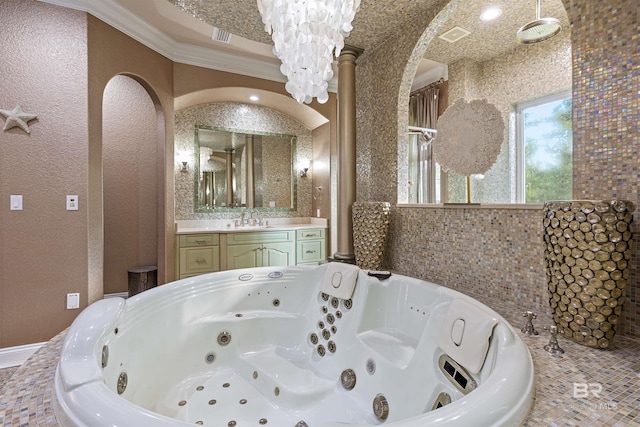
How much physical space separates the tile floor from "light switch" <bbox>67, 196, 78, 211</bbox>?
174 centimetres

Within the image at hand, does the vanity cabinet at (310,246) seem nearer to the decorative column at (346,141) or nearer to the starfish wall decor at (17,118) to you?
the decorative column at (346,141)

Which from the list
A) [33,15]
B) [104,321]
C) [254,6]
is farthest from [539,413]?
[33,15]

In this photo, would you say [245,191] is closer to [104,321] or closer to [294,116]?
[294,116]

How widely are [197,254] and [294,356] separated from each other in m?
1.91

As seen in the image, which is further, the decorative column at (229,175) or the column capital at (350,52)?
the decorative column at (229,175)

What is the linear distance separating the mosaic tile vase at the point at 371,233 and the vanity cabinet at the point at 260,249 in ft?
5.61

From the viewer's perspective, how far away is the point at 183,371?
1672 mm

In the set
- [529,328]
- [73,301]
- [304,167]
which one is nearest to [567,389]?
[529,328]

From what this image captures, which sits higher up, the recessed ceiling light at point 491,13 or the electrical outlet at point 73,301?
the recessed ceiling light at point 491,13

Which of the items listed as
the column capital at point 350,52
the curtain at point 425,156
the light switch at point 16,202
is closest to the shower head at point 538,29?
the column capital at point 350,52

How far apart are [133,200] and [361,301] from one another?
2.94m

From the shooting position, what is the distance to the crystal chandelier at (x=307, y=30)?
1.24m

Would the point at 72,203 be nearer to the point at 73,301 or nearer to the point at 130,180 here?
the point at 73,301

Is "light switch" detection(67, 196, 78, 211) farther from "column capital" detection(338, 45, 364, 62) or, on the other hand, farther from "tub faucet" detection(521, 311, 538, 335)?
"tub faucet" detection(521, 311, 538, 335)
